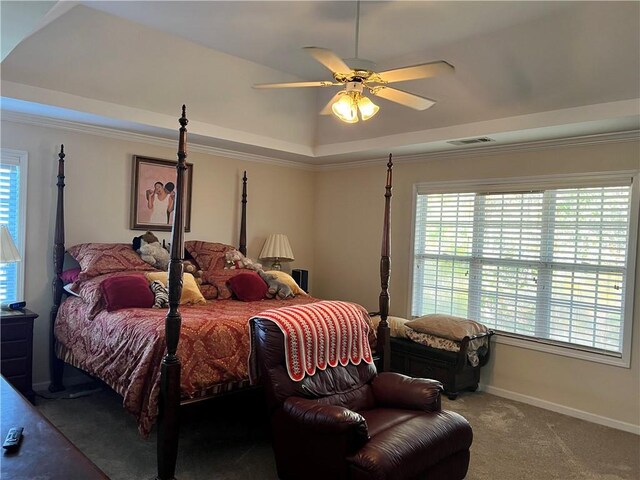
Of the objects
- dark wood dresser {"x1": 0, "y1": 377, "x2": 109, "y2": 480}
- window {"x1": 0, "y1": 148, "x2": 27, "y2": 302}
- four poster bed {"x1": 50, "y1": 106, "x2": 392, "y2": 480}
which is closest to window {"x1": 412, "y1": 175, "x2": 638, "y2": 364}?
four poster bed {"x1": 50, "y1": 106, "x2": 392, "y2": 480}

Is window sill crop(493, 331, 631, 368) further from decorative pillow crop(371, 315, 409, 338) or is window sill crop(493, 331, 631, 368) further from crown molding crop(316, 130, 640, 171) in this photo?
crown molding crop(316, 130, 640, 171)

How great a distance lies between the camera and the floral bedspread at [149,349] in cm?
273

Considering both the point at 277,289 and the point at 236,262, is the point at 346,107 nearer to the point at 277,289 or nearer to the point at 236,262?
the point at 277,289

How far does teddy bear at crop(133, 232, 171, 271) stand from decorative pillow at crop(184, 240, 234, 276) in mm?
390

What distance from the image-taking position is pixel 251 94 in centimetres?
484

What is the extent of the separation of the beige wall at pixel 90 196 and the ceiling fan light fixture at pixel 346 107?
2438mm

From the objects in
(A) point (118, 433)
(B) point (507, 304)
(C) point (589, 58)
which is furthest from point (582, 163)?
(A) point (118, 433)

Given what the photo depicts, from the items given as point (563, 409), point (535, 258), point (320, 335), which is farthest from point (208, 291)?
point (563, 409)

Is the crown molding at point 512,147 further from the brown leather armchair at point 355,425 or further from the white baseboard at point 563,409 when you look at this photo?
the brown leather armchair at point 355,425

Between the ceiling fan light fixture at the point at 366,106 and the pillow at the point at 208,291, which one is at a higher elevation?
the ceiling fan light fixture at the point at 366,106

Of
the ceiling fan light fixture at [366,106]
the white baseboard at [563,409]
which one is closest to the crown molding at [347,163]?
the ceiling fan light fixture at [366,106]

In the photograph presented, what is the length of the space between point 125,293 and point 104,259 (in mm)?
653

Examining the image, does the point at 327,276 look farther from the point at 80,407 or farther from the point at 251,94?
the point at 80,407

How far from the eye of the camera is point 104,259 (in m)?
3.98
